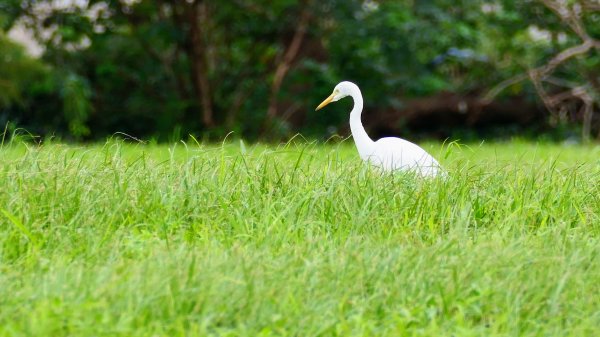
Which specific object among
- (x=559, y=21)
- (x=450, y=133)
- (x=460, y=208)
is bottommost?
(x=450, y=133)

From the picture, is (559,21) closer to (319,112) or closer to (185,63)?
(319,112)

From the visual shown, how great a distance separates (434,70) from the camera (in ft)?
52.5

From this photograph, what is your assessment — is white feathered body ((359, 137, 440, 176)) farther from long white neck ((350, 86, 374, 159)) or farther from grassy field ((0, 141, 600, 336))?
grassy field ((0, 141, 600, 336))

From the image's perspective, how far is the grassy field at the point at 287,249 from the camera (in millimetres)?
3773

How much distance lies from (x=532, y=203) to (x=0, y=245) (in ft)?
8.05

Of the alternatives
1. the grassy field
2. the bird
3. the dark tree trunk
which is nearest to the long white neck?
the bird

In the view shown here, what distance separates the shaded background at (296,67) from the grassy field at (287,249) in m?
7.77

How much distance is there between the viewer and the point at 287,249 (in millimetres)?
4402

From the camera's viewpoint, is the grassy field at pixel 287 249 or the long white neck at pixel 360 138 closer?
the grassy field at pixel 287 249

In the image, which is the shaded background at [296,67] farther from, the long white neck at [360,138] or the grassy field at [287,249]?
the grassy field at [287,249]

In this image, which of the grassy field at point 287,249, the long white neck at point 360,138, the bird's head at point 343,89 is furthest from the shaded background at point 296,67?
the grassy field at point 287,249

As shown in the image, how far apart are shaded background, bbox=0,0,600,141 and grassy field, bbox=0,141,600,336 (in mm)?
7774

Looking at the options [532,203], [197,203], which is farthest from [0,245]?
[532,203]

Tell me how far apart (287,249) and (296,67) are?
1013 cm
